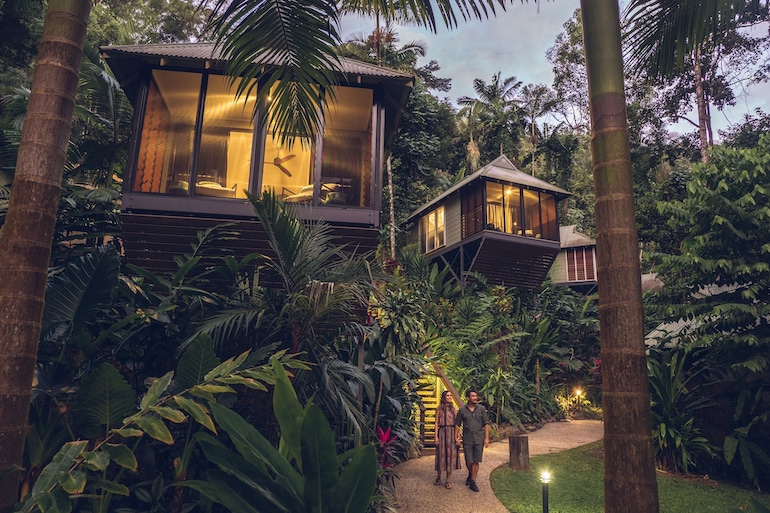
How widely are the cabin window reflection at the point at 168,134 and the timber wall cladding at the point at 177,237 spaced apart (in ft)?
1.72

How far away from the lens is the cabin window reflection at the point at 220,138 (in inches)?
303

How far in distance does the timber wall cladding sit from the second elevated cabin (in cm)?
1070

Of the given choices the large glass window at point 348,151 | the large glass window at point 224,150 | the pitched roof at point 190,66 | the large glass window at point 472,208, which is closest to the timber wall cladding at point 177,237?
Result: the large glass window at point 224,150

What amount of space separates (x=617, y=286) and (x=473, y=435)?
5687 millimetres

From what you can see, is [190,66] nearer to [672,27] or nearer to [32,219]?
[32,219]

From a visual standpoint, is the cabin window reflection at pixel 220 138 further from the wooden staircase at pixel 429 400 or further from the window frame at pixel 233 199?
the wooden staircase at pixel 429 400

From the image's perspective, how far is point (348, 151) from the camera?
8578 mm

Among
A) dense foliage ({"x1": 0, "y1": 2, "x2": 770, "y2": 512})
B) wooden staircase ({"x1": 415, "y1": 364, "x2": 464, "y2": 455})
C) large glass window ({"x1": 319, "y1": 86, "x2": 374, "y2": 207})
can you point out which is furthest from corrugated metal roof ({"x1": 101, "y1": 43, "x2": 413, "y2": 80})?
wooden staircase ({"x1": 415, "y1": 364, "x2": 464, "y2": 455})

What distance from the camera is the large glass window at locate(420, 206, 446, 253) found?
21.3m

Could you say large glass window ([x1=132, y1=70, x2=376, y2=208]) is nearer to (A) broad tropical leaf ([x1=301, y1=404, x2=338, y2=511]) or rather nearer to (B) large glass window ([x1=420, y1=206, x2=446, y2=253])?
(A) broad tropical leaf ([x1=301, y1=404, x2=338, y2=511])

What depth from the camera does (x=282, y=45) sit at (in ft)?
13.3

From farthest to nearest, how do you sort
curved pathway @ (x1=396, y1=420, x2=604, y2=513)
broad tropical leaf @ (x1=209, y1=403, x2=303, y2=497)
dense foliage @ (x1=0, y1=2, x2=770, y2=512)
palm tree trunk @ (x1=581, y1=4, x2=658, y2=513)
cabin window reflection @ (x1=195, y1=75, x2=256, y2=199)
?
cabin window reflection @ (x1=195, y1=75, x2=256, y2=199), curved pathway @ (x1=396, y1=420, x2=604, y2=513), dense foliage @ (x1=0, y1=2, x2=770, y2=512), palm tree trunk @ (x1=581, y1=4, x2=658, y2=513), broad tropical leaf @ (x1=209, y1=403, x2=303, y2=497)

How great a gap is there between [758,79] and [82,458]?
2524 centimetres

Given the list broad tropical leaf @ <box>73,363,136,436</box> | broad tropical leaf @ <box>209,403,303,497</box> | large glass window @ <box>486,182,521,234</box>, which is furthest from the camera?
large glass window @ <box>486,182,521,234</box>
